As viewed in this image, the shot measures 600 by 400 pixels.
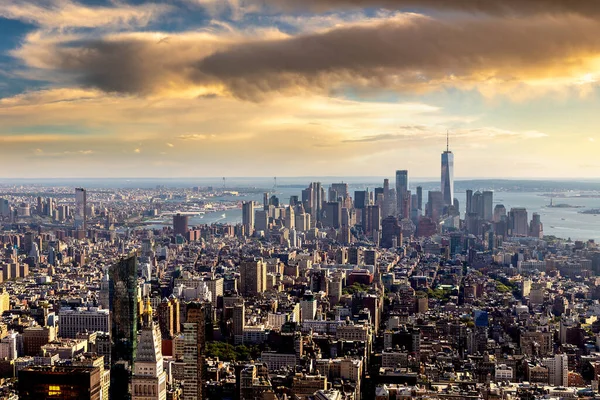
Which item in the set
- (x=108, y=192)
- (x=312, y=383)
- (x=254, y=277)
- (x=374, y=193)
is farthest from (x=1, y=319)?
(x=374, y=193)

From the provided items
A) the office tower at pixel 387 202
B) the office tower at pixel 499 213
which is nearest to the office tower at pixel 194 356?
the office tower at pixel 499 213

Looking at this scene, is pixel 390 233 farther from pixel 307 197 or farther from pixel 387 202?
pixel 307 197

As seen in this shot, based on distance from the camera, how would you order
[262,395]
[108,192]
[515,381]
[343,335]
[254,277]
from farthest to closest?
[108,192] → [254,277] → [343,335] → [515,381] → [262,395]

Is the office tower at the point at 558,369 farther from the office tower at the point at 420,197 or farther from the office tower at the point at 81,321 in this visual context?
the office tower at the point at 420,197

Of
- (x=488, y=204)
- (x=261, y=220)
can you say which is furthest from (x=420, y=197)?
(x=261, y=220)

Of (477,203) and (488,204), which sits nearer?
(488,204)

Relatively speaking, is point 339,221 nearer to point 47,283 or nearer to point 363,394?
point 47,283

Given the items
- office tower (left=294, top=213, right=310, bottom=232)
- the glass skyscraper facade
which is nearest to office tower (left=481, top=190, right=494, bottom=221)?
the glass skyscraper facade
